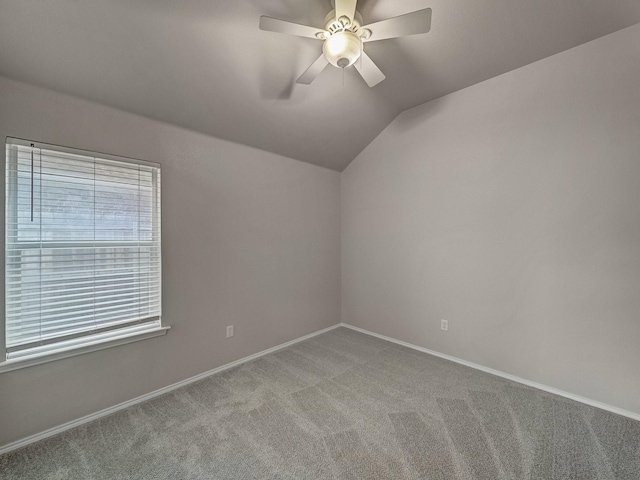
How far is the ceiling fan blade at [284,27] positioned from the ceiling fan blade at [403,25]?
325 mm

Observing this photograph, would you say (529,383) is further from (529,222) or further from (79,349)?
(79,349)

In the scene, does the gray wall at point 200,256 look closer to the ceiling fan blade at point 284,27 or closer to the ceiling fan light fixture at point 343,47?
the ceiling fan blade at point 284,27

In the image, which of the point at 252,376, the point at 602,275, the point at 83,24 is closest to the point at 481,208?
the point at 602,275

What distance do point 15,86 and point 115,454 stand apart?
2348 mm

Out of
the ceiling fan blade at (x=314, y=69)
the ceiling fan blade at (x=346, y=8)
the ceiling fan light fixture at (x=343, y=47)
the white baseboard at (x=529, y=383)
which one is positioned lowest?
the white baseboard at (x=529, y=383)

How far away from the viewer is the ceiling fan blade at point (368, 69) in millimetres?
1740

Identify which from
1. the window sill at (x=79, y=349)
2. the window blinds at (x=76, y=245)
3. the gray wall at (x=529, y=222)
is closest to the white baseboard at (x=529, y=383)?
the gray wall at (x=529, y=222)

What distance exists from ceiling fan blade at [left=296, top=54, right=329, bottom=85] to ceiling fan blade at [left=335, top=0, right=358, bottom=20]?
0.24 metres

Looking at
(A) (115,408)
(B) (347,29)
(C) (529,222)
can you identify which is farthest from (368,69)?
(A) (115,408)

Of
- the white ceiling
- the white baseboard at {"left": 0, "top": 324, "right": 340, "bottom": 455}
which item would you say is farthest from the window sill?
the white ceiling

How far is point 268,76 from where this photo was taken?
7.01 ft

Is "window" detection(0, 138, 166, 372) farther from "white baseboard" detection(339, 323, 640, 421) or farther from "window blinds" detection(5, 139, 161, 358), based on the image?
"white baseboard" detection(339, 323, 640, 421)

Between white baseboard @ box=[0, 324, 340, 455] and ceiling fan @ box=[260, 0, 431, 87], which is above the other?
ceiling fan @ box=[260, 0, 431, 87]

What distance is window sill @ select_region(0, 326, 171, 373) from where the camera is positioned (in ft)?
5.34
